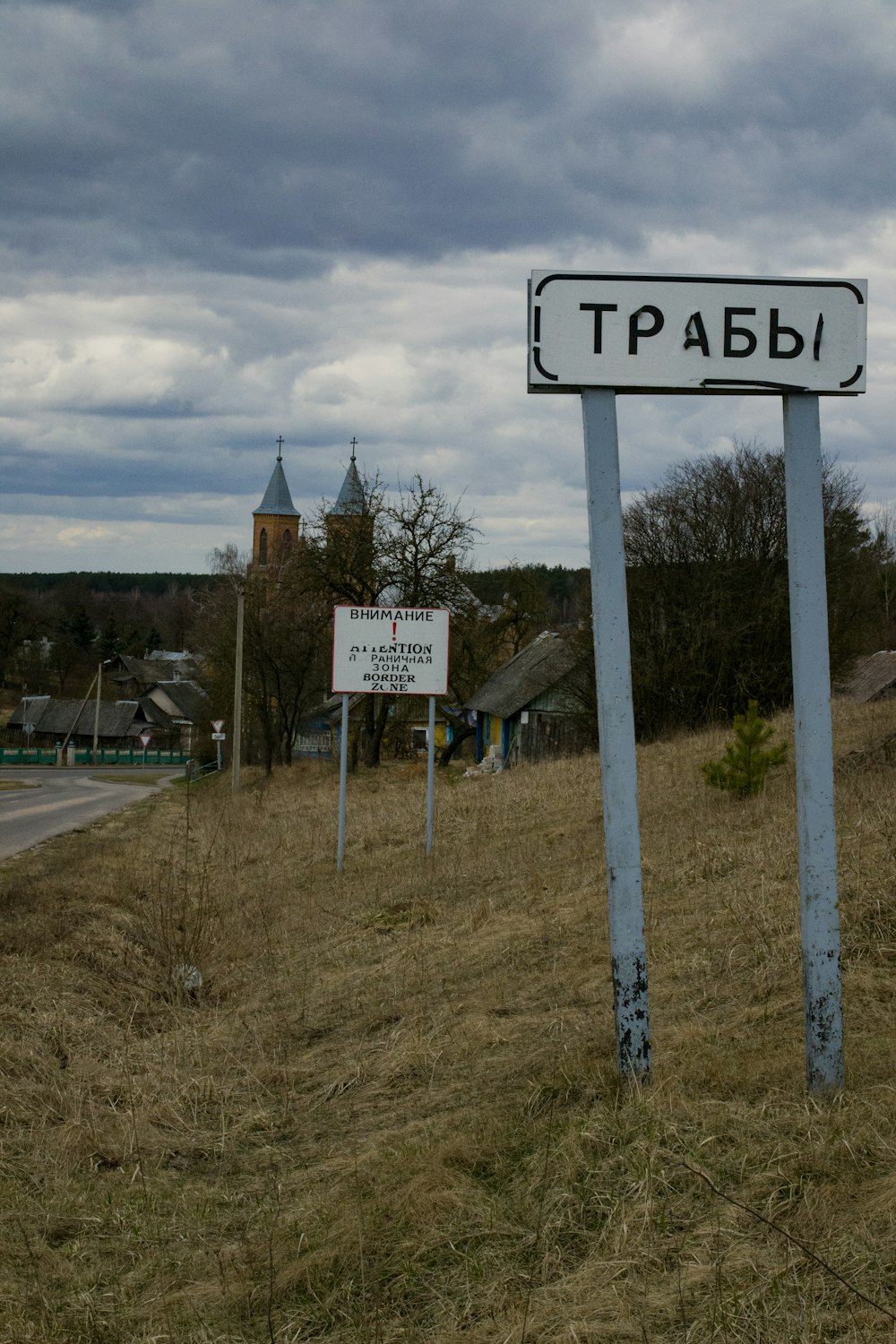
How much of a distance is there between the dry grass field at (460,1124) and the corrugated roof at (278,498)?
127415mm

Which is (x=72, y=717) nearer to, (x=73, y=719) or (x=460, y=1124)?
(x=73, y=719)

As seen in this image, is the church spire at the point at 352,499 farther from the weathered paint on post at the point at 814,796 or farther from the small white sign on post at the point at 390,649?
the weathered paint on post at the point at 814,796

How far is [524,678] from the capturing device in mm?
42562

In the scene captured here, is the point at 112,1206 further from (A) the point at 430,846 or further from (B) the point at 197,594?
(B) the point at 197,594

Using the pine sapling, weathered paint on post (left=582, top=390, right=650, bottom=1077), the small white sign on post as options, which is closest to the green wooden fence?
the small white sign on post

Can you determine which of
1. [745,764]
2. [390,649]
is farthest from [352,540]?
[745,764]

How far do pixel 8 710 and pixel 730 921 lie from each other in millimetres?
103717

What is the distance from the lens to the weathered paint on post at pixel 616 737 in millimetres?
4547

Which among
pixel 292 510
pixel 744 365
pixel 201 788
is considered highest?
pixel 292 510

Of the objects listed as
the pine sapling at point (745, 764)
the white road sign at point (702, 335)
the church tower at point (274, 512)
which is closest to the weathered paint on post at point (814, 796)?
the white road sign at point (702, 335)

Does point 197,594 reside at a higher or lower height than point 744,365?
higher

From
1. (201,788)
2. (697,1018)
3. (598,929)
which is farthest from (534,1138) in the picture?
(201,788)

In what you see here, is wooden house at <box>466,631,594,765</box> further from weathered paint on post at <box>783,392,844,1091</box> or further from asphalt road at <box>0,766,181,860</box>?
weathered paint on post at <box>783,392,844,1091</box>

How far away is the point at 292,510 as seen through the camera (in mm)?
136500
